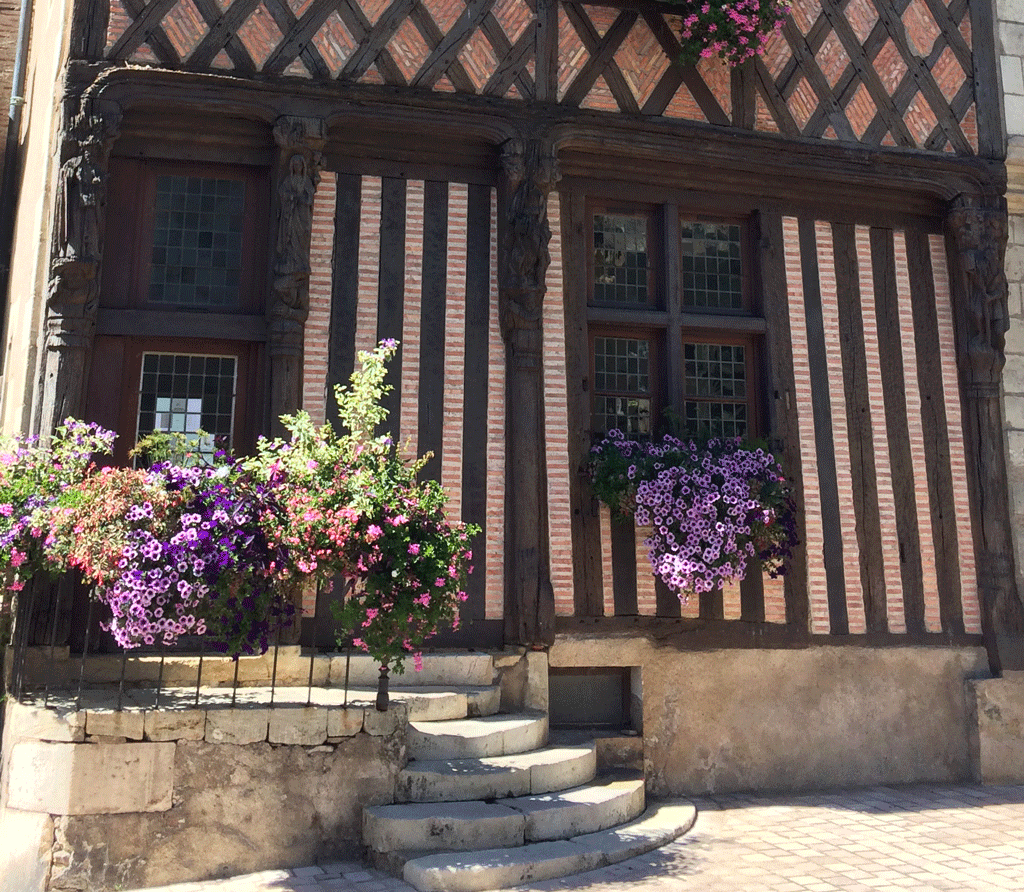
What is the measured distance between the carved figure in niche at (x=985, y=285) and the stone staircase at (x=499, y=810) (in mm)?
3853

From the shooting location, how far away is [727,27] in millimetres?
6527

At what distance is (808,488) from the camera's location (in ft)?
21.7

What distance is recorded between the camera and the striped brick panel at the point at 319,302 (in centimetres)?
600

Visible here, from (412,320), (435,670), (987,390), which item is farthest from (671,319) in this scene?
(435,670)

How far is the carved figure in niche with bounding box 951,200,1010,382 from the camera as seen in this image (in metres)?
6.92

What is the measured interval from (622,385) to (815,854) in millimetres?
3151

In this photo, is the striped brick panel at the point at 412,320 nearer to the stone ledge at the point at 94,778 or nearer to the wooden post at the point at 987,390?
the stone ledge at the point at 94,778

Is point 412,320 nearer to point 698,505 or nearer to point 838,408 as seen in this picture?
point 698,505

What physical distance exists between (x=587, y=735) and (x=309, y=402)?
2638 millimetres

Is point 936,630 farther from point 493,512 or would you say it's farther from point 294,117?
point 294,117

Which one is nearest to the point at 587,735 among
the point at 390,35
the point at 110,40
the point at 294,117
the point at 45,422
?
the point at 45,422

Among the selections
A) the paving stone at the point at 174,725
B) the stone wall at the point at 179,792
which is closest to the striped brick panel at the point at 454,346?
the stone wall at the point at 179,792

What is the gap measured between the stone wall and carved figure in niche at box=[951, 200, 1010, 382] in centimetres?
501

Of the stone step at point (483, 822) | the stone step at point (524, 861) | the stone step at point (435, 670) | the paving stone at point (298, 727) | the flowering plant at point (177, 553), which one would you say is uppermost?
the flowering plant at point (177, 553)
